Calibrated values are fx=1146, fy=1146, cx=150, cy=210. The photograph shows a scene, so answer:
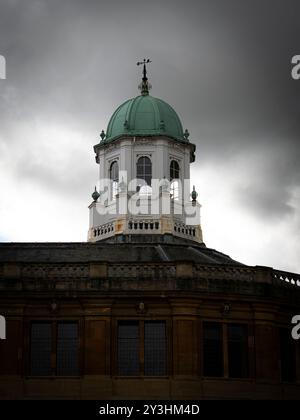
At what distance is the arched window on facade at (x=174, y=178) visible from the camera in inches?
2766

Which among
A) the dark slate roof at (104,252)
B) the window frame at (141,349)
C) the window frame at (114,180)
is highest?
the window frame at (114,180)

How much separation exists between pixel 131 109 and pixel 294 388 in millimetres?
22959

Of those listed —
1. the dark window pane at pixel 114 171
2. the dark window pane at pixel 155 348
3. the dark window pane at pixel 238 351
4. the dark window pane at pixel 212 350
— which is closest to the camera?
the dark window pane at pixel 155 348

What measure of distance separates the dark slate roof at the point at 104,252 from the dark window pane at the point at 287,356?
502 cm

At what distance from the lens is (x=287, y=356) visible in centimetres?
5809

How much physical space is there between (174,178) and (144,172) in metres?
2.05

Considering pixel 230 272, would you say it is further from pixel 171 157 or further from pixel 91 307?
pixel 171 157

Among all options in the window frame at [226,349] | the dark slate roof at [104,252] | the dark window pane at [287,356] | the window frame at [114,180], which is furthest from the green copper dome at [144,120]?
the window frame at [226,349]

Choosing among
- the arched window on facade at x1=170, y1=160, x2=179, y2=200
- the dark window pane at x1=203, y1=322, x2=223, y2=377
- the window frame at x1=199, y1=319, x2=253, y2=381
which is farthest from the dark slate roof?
the arched window on facade at x1=170, y1=160, x2=179, y2=200

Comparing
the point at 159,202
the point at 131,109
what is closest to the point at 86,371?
the point at 159,202

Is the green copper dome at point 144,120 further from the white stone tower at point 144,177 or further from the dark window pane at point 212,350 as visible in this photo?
the dark window pane at point 212,350

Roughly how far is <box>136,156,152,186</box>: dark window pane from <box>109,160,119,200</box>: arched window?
4.69ft

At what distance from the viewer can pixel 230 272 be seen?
5684 centimetres

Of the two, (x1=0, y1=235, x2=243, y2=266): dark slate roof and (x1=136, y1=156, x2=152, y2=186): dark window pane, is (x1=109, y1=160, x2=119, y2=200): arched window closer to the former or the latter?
(x1=136, y1=156, x2=152, y2=186): dark window pane
